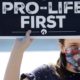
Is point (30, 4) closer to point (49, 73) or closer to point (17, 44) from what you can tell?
point (17, 44)

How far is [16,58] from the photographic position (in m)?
3.70

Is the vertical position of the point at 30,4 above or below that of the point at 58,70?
above

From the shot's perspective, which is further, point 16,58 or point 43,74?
point 43,74

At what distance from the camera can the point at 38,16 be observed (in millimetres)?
3707

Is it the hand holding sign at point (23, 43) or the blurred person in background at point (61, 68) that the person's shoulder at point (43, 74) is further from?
the hand holding sign at point (23, 43)

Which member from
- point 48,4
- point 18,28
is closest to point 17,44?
point 18,28

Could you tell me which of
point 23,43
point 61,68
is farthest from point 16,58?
point 61,68

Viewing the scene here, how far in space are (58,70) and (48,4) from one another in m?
0.48

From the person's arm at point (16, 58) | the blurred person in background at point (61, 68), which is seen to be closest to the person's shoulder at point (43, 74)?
the blurred person in background at point (61, 68)

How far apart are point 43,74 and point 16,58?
0.27 metres

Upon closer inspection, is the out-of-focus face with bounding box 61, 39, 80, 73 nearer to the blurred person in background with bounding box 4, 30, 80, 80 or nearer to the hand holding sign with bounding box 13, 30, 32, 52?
the blurred person in background with bounding box 4, 30, 80, 80

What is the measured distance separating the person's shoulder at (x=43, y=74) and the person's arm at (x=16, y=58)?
5.1 inches

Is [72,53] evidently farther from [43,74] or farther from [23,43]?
[23,43]

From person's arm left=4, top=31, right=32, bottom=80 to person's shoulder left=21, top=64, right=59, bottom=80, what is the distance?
130mm
